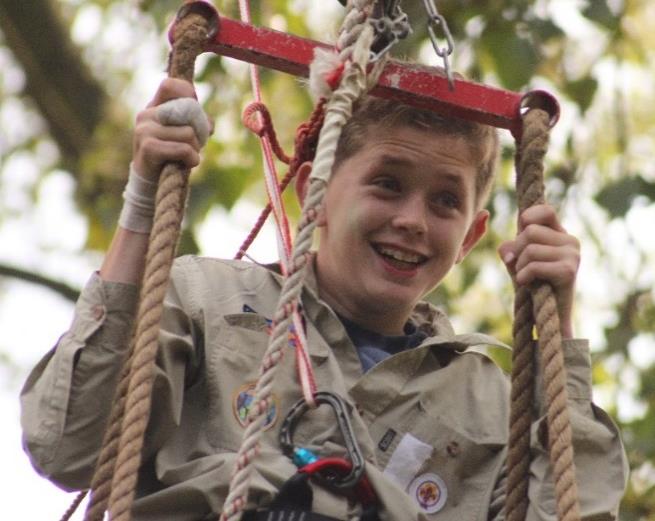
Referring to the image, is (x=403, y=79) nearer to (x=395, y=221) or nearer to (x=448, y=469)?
(x=395, y=221)

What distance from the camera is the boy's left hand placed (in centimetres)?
218

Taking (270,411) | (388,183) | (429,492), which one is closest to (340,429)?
(270,411)

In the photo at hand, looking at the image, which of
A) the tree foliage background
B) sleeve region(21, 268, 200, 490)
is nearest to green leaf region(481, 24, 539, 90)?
the tree foliage background

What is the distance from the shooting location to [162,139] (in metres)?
2.09

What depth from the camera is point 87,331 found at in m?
2.16

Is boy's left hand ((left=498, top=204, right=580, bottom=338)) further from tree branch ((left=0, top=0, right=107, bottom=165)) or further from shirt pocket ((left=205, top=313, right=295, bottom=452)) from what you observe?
tree branch ((left=0, top=0, right=107, bottom=165))

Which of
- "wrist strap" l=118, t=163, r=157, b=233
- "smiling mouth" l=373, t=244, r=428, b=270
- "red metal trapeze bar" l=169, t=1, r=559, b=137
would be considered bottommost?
"wrist strap" l=118, t=163, r=157, b=233

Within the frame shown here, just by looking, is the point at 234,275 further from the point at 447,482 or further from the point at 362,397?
the point at 447,482

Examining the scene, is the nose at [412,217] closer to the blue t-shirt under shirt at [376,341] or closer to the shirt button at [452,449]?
the blue t-shirt under shirt at [376,341]

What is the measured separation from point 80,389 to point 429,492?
56cm

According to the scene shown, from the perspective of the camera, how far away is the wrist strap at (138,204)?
2135 mm

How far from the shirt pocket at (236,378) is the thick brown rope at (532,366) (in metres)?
0.33

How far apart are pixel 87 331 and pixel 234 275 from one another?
360mm

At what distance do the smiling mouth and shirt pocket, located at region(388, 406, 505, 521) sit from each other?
0.23m
